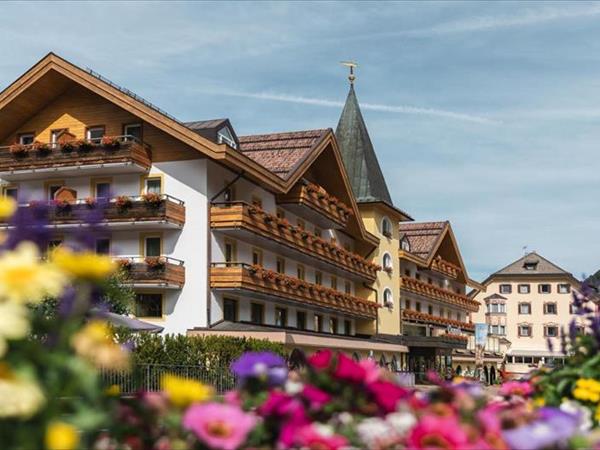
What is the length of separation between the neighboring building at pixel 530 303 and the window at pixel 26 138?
69354 millimetres

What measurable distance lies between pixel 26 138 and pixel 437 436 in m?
37.7

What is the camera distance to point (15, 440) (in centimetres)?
312

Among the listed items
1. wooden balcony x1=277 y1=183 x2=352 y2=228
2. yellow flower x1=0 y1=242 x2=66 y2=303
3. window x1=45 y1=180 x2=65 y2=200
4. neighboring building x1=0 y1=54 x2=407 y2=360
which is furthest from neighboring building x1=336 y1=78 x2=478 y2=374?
yellow flower x1=0 y1=242 x2=66 y2=303

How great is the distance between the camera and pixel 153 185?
121ft

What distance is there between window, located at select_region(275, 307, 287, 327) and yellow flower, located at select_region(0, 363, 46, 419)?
129ft

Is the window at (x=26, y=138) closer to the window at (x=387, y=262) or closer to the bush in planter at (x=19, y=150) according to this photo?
the bush in planter at (x=19, y=150)

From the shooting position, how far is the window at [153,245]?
3647 cm

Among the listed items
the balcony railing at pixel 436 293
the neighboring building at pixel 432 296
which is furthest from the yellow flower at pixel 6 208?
the balcony railing at pixel 436 293

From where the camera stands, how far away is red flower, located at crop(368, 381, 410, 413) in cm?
387

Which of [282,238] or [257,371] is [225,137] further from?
[257,371]

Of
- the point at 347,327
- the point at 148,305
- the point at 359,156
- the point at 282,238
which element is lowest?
the point at 347,327

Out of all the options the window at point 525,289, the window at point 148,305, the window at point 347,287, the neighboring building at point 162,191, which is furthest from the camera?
the window at point 525,289

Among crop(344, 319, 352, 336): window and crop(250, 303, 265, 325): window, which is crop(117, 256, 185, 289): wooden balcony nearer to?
crop(250, 303, 265, 325): window

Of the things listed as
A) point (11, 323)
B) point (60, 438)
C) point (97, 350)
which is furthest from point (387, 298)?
point (60, 438)
